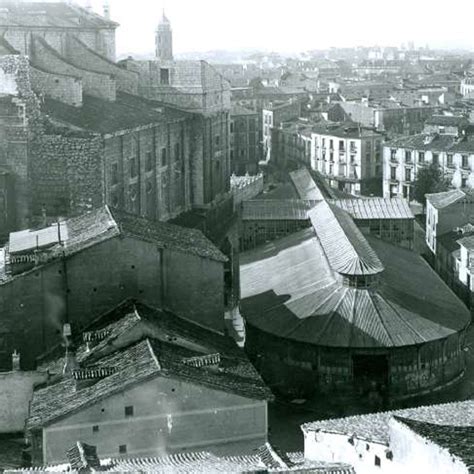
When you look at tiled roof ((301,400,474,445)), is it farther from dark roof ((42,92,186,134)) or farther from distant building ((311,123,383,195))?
distant building ((311,123,383,195))

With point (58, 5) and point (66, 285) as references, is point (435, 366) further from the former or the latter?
point (58, 5)

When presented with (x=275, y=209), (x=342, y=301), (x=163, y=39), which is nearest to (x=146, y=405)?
(x=342, y=301)

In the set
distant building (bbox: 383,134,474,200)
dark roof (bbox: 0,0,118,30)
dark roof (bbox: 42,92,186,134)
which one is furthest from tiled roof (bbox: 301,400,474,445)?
distant building (bbox: 383,134,474,200)

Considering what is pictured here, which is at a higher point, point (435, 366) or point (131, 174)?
point (131, 174)

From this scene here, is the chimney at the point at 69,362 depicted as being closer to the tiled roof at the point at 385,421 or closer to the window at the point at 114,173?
the tiled roof at the point at 385,421

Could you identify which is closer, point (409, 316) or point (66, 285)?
point (66, 285)

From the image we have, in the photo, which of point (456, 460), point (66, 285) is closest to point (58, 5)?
point (66, 285)
